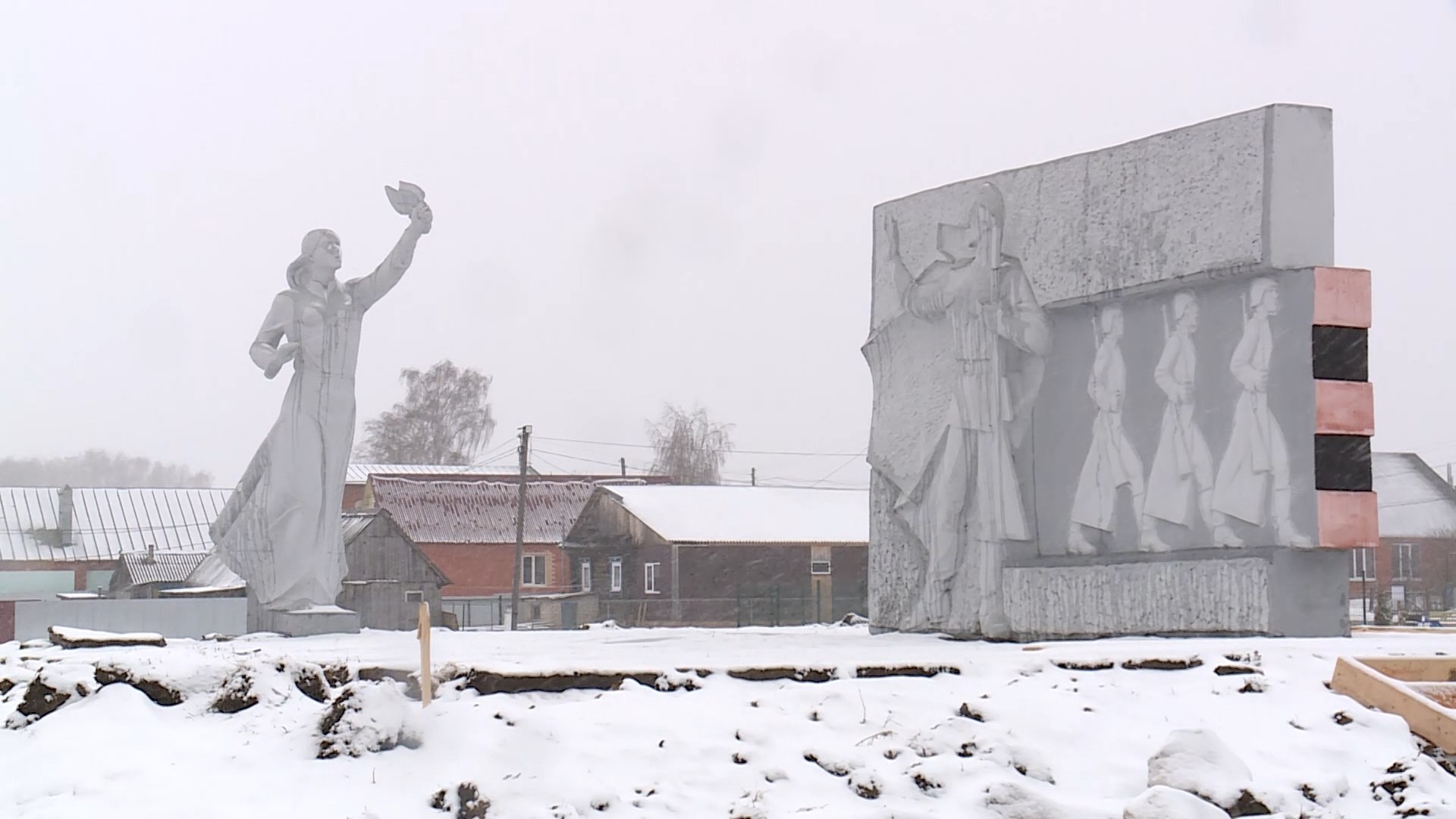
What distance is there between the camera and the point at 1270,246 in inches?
436

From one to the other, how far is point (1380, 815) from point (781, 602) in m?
23.3

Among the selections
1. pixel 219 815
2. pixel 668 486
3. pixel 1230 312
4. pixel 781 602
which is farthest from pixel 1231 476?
pixel 668 486

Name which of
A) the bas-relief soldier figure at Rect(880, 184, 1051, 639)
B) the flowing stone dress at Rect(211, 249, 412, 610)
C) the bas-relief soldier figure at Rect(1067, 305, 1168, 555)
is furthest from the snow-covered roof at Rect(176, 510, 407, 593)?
the bas-relief soldier figure at Rect(1067, 305, 1168, 555)

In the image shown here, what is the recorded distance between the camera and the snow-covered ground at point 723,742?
22.4 ft

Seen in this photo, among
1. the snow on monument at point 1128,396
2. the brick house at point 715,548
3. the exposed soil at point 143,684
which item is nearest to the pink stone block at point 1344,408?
the snow on monument at point 1128,396

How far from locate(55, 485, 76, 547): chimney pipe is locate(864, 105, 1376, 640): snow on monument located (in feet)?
104

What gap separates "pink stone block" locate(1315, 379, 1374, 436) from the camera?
10828 millimetres

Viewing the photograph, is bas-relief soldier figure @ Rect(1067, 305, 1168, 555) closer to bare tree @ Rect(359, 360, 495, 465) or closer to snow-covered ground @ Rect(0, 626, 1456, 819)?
snow-covered ground @ Rect(0, 626, 1456, 819)

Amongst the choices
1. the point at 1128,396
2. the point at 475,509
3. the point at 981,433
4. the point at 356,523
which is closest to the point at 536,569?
the point at 475,509

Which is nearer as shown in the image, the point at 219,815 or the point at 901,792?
the point at 219,815

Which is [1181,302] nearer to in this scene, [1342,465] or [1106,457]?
[1106,457]

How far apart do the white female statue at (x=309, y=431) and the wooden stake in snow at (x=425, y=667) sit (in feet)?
20.3

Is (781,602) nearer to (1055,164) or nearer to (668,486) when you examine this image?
(668,486)

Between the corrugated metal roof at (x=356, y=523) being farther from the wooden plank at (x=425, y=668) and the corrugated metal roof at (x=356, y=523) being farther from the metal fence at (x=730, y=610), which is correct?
the wooden plank at (x=425, y=668)
